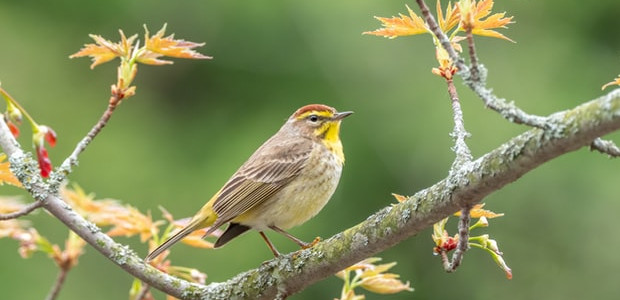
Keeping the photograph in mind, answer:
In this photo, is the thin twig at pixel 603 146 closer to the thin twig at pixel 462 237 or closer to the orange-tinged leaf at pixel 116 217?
the thin twig at pixel 462 237

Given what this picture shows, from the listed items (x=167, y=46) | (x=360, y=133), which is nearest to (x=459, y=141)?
(x=167, y=46)

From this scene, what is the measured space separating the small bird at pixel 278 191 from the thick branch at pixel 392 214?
2.38 ft

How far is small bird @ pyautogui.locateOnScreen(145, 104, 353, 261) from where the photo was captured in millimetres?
3518

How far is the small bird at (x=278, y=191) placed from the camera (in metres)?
3.52

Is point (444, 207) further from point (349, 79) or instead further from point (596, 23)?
point (596, 23)

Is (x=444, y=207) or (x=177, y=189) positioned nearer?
(x=444, y=207)

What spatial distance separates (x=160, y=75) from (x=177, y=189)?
214cm

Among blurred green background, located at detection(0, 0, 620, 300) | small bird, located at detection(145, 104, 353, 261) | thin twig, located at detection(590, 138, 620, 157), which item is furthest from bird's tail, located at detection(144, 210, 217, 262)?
blurred green background, located at detection(0, 0, 620, 300)

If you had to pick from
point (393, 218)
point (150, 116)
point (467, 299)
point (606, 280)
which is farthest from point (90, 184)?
point (393, 218)

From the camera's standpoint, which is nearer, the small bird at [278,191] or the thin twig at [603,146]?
the thin twig at [603,146]

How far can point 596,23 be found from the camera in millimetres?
8484

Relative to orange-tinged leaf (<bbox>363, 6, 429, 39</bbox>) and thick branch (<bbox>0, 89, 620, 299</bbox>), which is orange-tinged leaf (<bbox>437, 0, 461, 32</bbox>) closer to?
orange-tinged leaf (<bbox>363, 6, 429, 39</bbox>)

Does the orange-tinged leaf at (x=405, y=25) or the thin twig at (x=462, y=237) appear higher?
the orange-tinged leaf at (x=405, y=25)

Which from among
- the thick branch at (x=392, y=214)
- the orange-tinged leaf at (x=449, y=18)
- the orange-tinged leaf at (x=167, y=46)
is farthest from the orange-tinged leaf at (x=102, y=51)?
the orange-tinged leaf at (x=449, y=18)
